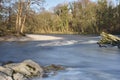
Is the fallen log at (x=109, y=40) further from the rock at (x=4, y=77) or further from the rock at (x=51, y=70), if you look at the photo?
the rock at (x=4, y=77)

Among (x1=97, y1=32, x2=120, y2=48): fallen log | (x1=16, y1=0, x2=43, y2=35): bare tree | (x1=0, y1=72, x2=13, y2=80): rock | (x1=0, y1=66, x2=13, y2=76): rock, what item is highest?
(x1=16, y1=0, x2=43, y2=35): bare tree

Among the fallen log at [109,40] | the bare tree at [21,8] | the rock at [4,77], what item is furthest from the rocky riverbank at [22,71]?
the bare tree at [21,8]

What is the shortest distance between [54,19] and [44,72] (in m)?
59.5

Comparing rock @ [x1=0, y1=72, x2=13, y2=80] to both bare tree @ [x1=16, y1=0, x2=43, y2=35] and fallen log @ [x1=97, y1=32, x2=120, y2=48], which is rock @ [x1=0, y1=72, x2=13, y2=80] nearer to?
fallen log @ [x1=97, y1=32, x2=120, y2=48]

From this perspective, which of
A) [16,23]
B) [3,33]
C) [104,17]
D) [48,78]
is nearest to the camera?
[48,78]

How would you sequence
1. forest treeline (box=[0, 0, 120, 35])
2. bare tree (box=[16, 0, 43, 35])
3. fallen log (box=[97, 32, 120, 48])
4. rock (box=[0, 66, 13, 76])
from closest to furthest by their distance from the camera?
1. rock (box=[0, 66, 13, 76])
2. fallen log (box=[97, 32, 120, 48])
3. bare tree (box=[16, 0, 43, 35])
4. forest treeline (box=[0, 0, 120, 35])

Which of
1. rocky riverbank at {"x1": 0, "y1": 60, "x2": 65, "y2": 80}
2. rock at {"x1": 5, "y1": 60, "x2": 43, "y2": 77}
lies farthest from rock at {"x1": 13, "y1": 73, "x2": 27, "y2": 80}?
rock at {"x1": 5, "y1": 60, "x2": 43, "y2": 77}

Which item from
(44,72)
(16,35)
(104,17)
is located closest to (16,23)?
(16,35)

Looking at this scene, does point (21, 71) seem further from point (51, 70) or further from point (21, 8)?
point (21, 8)

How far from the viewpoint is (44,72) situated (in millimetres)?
12273

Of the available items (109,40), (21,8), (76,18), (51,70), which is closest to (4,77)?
(51,70)

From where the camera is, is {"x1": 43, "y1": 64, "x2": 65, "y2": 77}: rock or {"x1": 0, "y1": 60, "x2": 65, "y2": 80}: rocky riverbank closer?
{"x1": 0, "y1": 60, "x2": 65, "y2": 80}: rocky riverbank

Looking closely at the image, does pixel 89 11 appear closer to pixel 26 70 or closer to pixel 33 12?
pixel 33 12

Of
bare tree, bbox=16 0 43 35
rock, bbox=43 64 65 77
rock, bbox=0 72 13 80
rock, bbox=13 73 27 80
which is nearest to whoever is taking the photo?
rock, bbox=0 72 13 80
